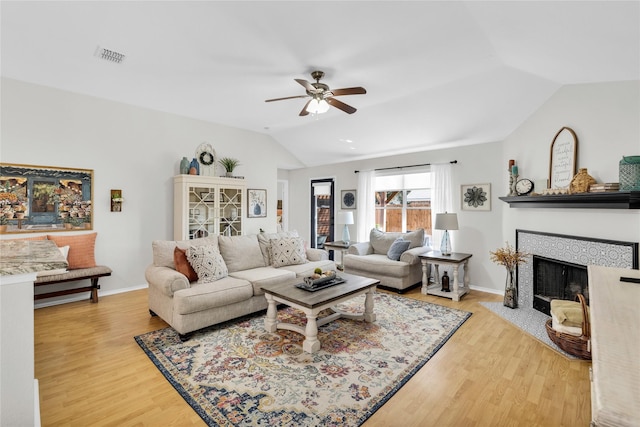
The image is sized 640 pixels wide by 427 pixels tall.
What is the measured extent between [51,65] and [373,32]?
3590 mm

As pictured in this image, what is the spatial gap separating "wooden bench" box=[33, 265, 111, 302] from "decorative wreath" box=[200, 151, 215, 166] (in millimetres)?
2170

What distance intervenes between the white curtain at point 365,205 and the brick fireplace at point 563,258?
8.41 ft

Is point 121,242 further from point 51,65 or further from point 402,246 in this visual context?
point 402,246

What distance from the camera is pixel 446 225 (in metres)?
4.49

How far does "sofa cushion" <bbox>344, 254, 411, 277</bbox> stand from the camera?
4.46 meters

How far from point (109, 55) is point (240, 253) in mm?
2615

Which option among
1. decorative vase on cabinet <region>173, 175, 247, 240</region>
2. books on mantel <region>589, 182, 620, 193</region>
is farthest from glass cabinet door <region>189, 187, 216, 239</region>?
books on mantel <region>589, 182, 620, 193</region>

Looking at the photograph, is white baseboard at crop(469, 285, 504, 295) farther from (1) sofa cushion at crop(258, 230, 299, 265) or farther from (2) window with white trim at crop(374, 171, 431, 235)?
(1) sofa cushion at crop(258, 230, 299, 265)

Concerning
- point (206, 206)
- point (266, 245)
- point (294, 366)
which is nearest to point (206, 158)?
point (206, 206)

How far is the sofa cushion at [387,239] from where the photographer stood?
16.3 feet

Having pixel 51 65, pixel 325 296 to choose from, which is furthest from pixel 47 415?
pixel 51 65

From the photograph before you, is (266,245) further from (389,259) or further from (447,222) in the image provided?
(447,222)

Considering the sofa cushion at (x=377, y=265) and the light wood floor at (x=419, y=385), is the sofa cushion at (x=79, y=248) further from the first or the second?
the sofa cushion at (x=377, y=265)

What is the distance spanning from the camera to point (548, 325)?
2.89 metres
